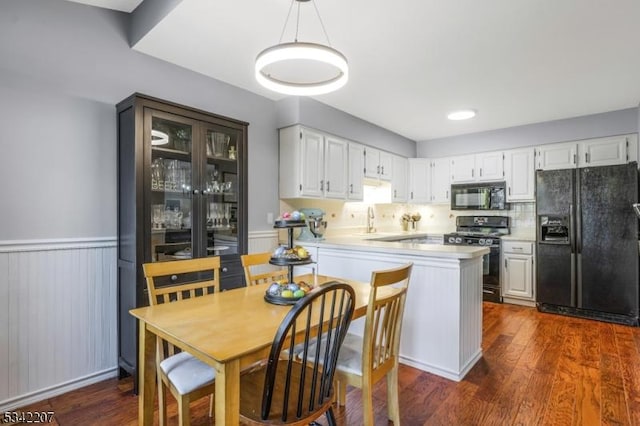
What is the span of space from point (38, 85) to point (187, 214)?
48.3 inches

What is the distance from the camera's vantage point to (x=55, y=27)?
2.24 metres

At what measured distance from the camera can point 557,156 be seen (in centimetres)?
433

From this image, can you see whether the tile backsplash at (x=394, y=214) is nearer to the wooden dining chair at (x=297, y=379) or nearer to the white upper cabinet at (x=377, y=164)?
the white upper cabinet at (x=377, y=164)

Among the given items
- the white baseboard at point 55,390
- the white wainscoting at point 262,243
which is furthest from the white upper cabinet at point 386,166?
the white baseboard at point 55,390

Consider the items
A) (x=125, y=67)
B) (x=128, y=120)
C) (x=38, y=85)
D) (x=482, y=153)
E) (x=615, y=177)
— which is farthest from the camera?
(x=482, y=153)

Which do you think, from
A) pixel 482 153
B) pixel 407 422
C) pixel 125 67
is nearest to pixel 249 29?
pixel 125 67

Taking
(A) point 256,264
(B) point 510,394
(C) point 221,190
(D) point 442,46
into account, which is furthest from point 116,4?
(B) point 510,394

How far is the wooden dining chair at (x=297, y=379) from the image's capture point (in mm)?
1185

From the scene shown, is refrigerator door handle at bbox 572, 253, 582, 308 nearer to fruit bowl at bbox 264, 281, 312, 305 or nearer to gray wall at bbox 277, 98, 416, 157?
gray wall at bbox 277, 98, 416, 157

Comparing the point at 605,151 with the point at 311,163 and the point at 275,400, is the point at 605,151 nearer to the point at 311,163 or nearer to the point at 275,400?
the point at 311,163

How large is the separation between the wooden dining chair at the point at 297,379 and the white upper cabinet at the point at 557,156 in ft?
13.9

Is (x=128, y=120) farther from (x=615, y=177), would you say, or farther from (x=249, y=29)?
(x=615, y=177)

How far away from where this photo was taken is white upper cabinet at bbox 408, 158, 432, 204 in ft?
17.9

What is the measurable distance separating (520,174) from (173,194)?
4.38 metres
